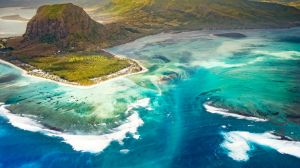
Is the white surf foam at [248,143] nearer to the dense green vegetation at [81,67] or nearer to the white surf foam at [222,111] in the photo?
the white surf foam at [222,111]

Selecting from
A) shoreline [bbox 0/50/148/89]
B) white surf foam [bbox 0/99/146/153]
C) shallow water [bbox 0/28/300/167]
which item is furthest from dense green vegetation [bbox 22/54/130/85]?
white surf foam [bbox 0/99/146/153]

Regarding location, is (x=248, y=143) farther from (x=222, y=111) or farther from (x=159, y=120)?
(x=159, y=120)

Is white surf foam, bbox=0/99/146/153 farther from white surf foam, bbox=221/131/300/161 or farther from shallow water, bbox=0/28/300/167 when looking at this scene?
white surf foam, bbox=221/131/300/161

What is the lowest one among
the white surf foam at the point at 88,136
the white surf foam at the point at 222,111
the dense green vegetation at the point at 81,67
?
the white surf foam at the point at 88,136

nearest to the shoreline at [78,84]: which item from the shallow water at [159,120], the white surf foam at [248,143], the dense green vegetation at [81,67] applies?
the dense green vegetation at [81,67]

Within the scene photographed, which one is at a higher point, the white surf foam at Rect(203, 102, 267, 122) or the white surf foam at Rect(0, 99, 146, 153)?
the white surf foam at Rect(203, 102, 267, 122)

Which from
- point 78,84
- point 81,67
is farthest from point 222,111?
Answer: point 81,67
